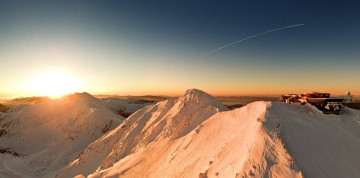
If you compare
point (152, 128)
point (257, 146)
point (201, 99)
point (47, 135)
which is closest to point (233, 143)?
point (257, 146)

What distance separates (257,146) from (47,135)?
62.1 meters

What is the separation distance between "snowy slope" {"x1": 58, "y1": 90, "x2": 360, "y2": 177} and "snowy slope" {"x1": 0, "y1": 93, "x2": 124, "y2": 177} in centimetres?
2773

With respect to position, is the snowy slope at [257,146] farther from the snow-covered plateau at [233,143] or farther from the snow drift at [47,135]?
the snow drift at [47,135]

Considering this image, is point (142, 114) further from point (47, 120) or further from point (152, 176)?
point (47, 120)

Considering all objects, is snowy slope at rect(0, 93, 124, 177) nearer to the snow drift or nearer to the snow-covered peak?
the snow drift

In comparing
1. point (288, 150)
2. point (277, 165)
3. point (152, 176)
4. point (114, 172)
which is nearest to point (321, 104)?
point (288, 150)

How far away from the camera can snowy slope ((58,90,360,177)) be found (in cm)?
840

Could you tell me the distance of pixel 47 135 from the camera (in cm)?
5694

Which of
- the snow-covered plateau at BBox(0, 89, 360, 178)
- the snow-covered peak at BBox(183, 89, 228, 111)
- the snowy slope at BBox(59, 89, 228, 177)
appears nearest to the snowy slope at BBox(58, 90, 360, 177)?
the snow-covered plateau at BBox(0, 89, 360, 178)

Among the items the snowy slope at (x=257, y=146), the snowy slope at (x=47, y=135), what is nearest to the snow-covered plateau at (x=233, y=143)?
the snowy slope at (x=257, y=146)

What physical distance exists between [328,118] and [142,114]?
73.1ft

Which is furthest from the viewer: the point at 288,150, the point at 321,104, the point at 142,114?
the point at 142,114

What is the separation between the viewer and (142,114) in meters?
29.4

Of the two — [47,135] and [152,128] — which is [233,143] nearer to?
[152,128]
